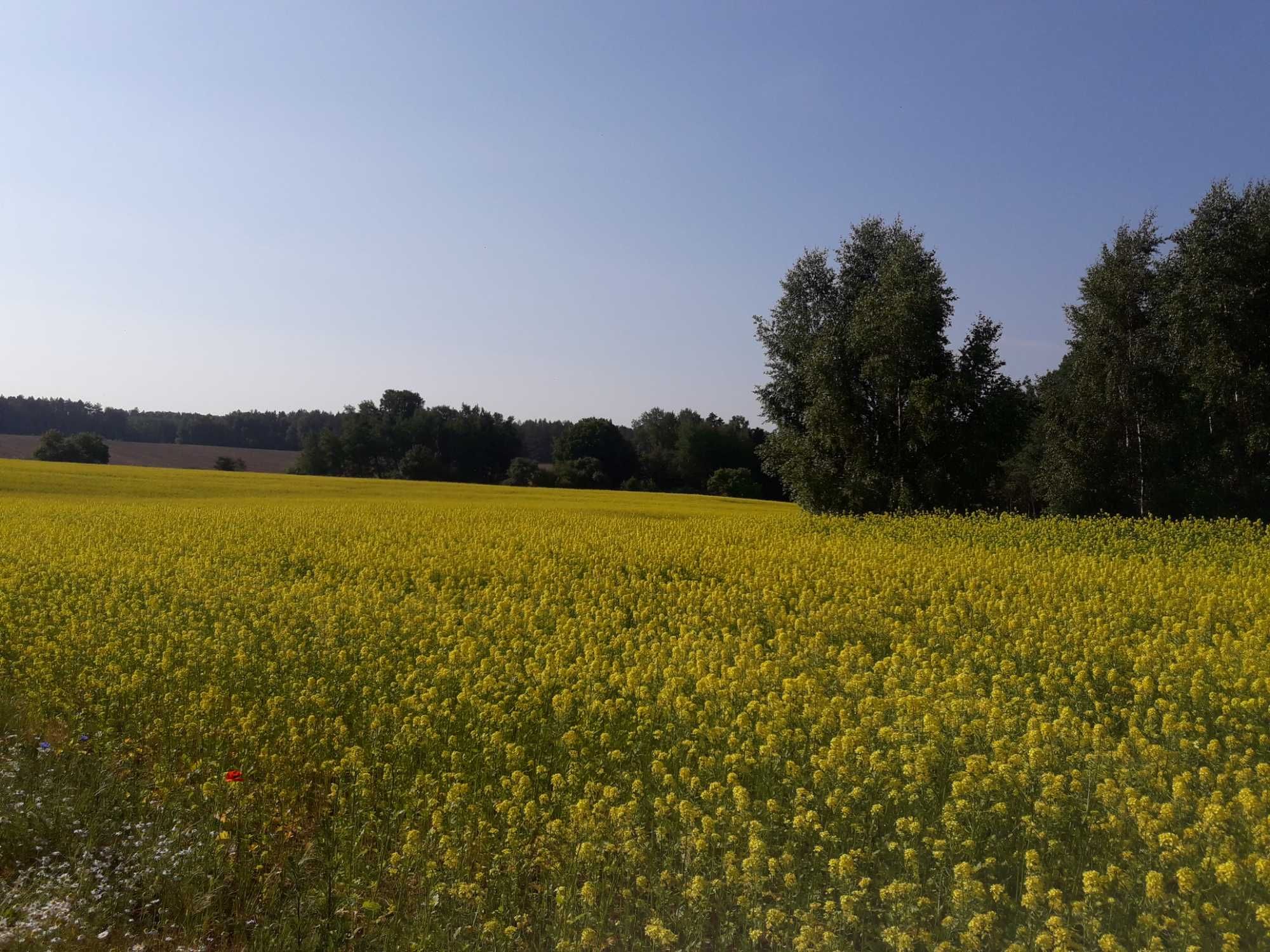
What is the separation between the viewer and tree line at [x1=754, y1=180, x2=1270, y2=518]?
26625 mm

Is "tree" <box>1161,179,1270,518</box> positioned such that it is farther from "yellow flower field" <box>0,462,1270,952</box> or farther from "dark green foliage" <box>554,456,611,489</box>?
"dark green foliage" <box>554,456,611,489</box>

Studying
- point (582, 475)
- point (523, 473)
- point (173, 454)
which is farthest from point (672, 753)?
point (173, 454)

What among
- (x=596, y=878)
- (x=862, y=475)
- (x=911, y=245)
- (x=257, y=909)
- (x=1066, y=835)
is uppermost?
(x=911, y=245)

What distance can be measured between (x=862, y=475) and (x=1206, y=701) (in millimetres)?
21501

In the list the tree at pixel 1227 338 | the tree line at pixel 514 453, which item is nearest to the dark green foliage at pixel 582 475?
the tree line at pixel 514 453

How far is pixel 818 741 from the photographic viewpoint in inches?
208

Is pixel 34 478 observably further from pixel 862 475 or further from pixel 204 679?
pixel 204 679

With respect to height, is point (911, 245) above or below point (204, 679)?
above

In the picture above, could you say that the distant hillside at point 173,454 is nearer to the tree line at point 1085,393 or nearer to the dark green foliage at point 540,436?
the dark green foliage at point 540,436

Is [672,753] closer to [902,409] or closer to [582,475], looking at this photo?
[902,409]

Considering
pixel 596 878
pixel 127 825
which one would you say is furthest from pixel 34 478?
pixel 596 878

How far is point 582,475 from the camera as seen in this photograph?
68.2m

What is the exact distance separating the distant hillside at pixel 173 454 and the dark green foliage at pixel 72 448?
1.98 m

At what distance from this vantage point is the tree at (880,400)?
86.4 feet
